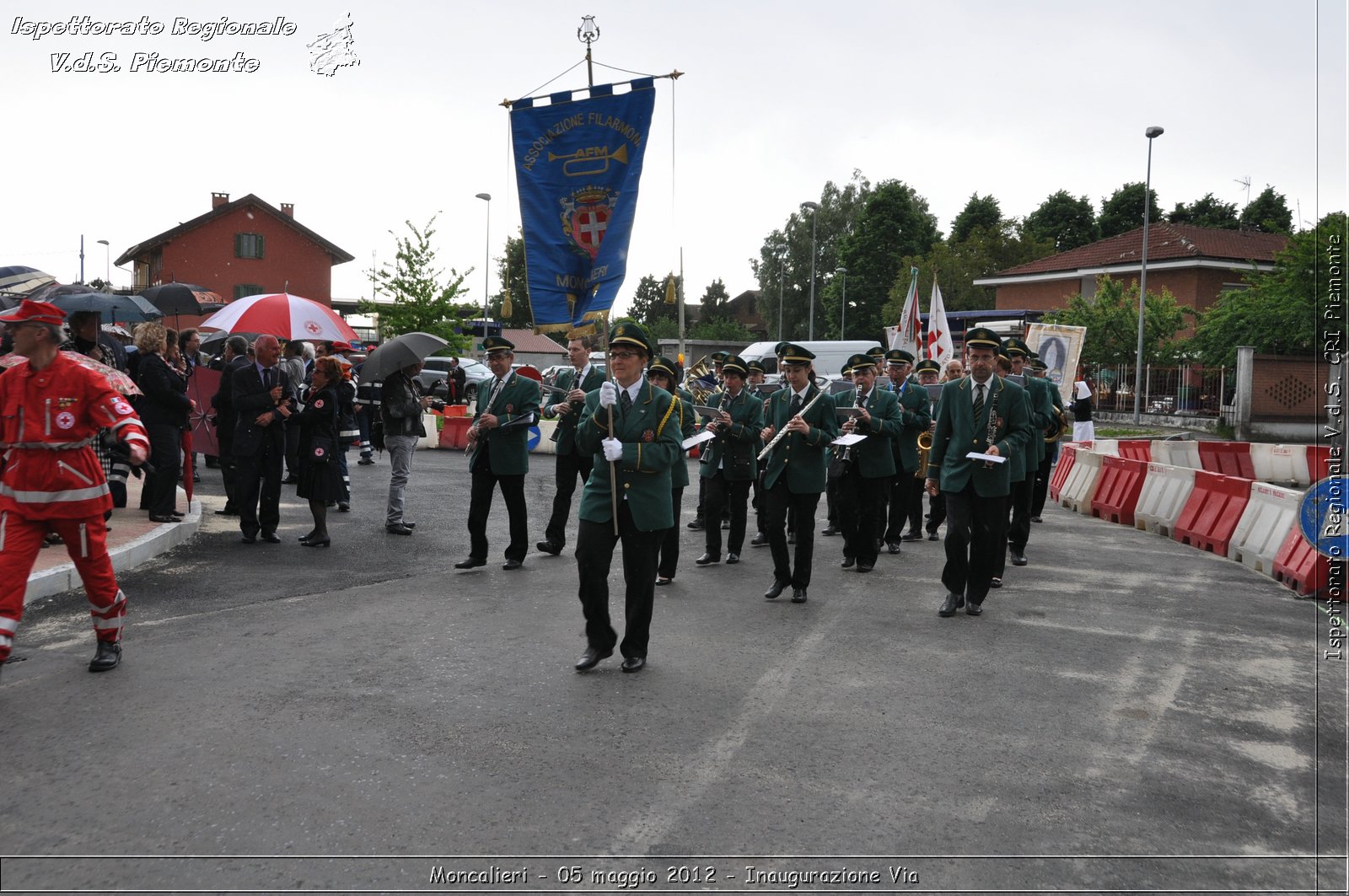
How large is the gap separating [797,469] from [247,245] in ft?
195

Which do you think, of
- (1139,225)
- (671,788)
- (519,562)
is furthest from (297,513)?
(1139,225)

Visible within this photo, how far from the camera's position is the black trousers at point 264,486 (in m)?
10.7

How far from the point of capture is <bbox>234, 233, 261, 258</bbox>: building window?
61.6 metres

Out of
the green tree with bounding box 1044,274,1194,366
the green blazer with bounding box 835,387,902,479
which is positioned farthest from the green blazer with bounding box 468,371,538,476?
the green tree with bounding box 1044,274,1194,366

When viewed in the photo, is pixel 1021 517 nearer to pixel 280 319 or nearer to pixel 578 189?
pixel 578 189

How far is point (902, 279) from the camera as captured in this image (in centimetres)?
6341

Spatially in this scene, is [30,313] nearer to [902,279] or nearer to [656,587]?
[656,587]

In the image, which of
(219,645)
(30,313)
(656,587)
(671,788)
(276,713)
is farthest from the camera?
(656,587)

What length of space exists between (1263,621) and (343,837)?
709 centimetres

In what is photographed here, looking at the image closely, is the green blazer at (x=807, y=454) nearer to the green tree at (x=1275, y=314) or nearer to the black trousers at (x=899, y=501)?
the black trousers at (x=899, y=501)

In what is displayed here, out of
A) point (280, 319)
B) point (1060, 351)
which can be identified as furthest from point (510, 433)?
point (1060, 351)

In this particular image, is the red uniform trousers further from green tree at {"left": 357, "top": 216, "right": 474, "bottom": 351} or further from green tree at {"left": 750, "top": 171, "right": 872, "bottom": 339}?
green tree at {"left": 750, "top": 171, "right": 872, "bottom": 339}

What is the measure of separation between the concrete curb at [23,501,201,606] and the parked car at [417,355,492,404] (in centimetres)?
2590

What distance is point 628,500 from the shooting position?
6453 millimetres
